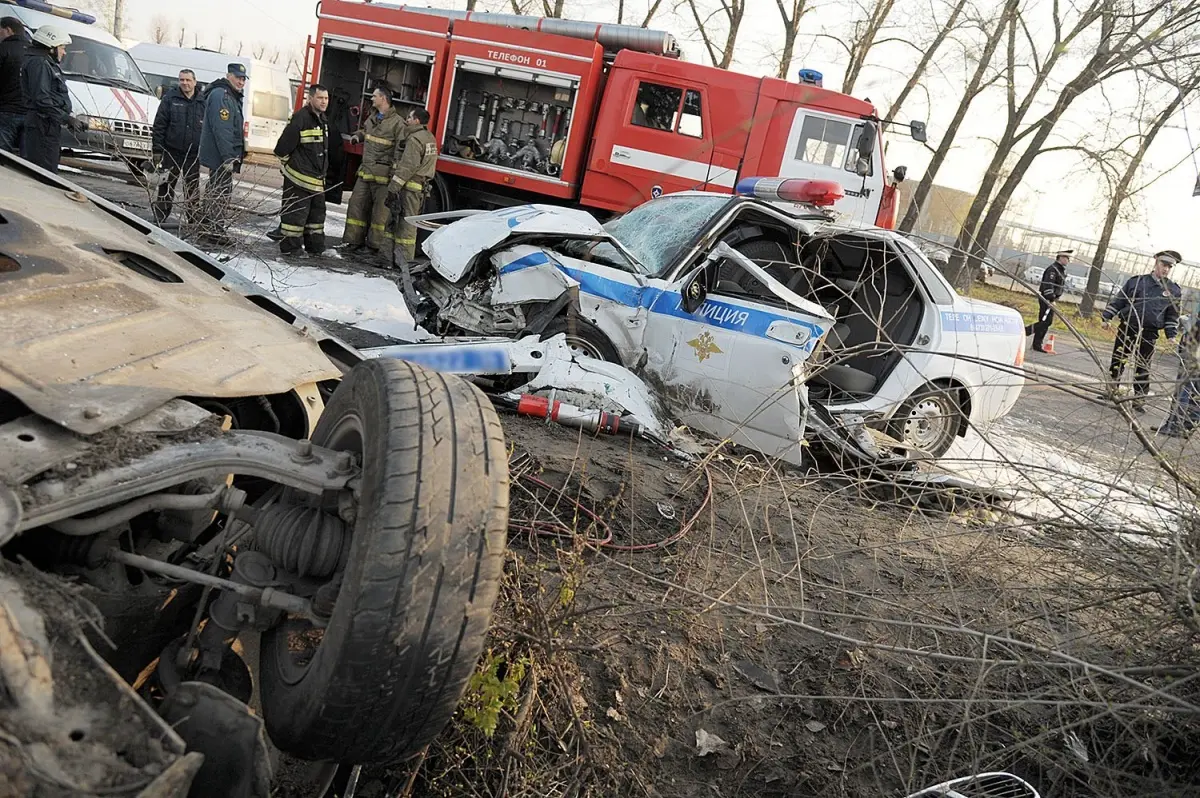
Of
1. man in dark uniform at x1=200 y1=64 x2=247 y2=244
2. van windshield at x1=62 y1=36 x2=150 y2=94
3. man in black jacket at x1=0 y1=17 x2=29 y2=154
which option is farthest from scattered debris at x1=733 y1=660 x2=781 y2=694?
van windshield at x1=62 y1=36 x2=150 y2=94

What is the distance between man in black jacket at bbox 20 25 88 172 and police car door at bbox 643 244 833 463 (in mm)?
5789

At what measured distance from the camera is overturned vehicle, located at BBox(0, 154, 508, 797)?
129cm

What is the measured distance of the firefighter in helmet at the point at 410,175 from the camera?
9.27 m

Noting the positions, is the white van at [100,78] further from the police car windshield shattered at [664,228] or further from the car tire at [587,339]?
the car tire at [587,339]

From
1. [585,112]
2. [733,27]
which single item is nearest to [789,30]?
[733,27]

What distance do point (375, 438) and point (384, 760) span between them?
0.67 metres

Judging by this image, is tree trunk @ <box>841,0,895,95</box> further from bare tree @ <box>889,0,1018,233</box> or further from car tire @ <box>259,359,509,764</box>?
car tire @ <box>259,359,509,764</box>

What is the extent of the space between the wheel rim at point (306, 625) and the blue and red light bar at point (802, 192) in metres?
3.95

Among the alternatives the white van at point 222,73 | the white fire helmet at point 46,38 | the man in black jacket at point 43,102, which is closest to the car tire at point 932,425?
the man in black jacket at point 43,102

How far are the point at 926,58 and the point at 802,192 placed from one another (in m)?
17.0

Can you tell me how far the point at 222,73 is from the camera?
19.9 m

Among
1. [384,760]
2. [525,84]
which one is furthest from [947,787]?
[525,84]

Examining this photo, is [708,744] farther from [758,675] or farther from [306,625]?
[306,625]

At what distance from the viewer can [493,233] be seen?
17.5ft
